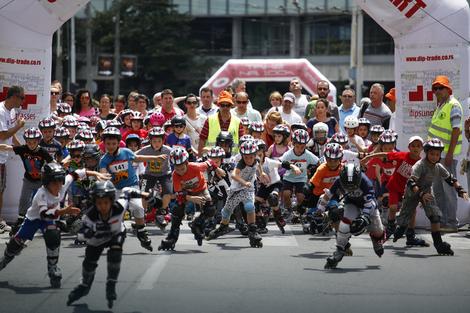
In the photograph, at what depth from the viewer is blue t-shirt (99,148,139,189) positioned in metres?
15.3

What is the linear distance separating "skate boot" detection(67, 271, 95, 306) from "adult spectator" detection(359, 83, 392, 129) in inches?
397

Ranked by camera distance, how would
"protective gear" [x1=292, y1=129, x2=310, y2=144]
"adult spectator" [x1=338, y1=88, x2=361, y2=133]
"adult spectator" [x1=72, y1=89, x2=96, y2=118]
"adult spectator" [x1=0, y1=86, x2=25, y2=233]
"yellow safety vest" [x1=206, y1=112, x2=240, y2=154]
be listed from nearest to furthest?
"adult spectator" [x1=0, y1=86, x2=25, y2=233]
"protective gear" [x1=292, y1=129, x2=310, y2=144]
"yellow safety vest" [x1=206, y1=112, x2=240, y2=154]
"adult spectator" [x1=338, y1=88, x2=361, y2=133]
"adult spectator" [x1=72, y1=89, x2=96, y2=118]

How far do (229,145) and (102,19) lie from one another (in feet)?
179

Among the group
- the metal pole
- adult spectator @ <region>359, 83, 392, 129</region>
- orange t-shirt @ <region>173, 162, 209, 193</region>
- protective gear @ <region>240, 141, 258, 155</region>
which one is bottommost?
orange t-shirt @ <region>173, 162, 209, 193</region>

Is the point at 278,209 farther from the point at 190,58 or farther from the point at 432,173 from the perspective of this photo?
the point at 190,58

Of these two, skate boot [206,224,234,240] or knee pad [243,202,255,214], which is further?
skate boot [206,224,234,240]

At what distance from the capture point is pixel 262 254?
574 inches

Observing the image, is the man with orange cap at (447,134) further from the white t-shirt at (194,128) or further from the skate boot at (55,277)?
the skate boot at (55,277)

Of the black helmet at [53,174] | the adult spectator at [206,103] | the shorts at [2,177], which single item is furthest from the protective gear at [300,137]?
the black helmet at [53,174]

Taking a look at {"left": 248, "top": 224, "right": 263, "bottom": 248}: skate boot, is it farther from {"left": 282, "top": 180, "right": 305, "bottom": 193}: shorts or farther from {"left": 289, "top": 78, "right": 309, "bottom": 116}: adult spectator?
{"left": 289, "top": 78, "right": 309, "bottom": 116}: adult spectator

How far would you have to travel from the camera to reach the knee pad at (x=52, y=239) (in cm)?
1211

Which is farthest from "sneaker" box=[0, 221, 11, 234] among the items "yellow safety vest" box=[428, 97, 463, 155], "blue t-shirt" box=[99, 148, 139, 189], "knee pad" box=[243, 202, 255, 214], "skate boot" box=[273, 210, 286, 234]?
"yellow safety vest" box=[428, 97, 463, 155]

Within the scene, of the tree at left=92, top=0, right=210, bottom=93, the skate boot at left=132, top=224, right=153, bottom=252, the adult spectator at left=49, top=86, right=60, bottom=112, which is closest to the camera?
the skate boot at left=132, top=224, right=153, bottom=252

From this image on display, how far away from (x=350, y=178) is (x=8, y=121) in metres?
6.05
